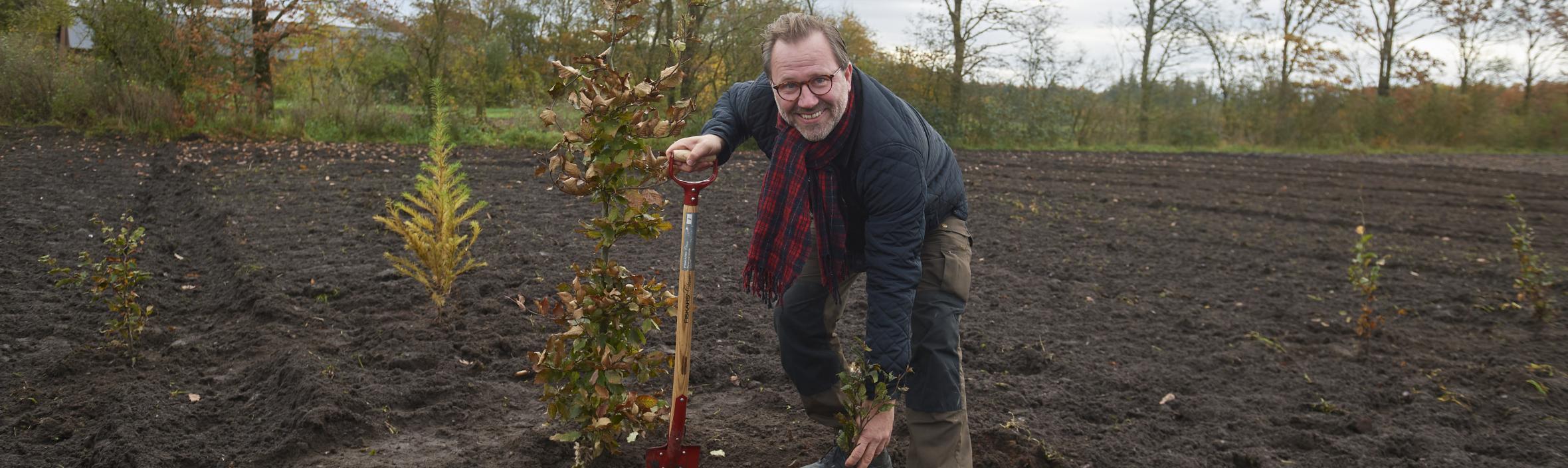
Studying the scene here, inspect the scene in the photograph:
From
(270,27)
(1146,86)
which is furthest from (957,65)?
(270,27)

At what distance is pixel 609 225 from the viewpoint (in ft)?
9.30

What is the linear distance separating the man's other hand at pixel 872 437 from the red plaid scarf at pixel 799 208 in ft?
1.49

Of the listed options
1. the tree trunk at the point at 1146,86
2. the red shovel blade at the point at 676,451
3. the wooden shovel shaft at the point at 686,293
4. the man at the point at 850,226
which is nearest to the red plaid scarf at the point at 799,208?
the man at the point at 850,226

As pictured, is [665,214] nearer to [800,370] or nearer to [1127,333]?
[1127,333]

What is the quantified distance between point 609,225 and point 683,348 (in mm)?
425

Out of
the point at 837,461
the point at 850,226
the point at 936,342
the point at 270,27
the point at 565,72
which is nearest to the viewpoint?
the point at 565,72

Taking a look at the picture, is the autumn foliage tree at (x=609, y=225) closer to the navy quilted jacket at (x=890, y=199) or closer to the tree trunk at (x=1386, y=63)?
the navy quilted jacket at (x=890, y=199)

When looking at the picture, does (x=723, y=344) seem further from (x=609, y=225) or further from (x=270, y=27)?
(x=270, y=27)

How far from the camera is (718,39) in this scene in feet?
49.5

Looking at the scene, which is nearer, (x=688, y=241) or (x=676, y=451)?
(x=688, y=241)

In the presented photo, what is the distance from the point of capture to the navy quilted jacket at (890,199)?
8.99 ft

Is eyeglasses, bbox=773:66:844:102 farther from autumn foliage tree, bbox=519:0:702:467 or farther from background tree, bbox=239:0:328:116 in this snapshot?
background tree, bbox=239:0:328:116

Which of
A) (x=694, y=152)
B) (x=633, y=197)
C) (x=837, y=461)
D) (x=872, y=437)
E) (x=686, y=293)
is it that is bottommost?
(x=837, y=461)

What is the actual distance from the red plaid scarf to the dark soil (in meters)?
0.82
